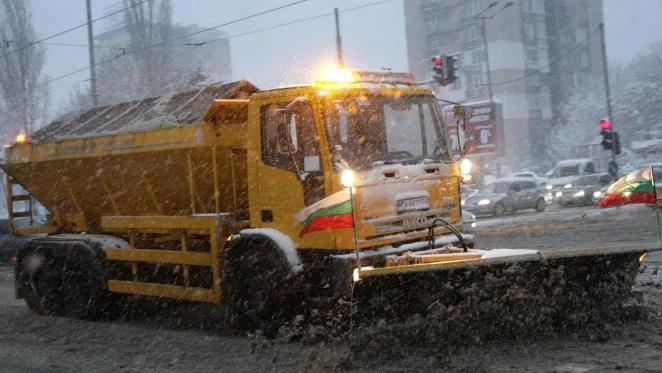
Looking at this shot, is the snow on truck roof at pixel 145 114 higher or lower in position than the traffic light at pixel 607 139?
higher

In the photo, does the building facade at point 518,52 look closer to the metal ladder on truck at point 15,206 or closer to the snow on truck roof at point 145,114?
the metal ladder on truck at point 15,206

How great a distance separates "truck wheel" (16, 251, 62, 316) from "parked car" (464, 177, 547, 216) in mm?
21840

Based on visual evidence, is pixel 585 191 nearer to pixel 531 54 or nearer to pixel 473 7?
pixel 531 54

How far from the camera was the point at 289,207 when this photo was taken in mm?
8391

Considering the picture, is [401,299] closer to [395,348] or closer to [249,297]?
[395,348]

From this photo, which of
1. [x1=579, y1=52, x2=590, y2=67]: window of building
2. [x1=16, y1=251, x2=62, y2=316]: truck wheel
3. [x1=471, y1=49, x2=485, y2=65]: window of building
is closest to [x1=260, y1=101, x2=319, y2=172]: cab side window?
[x1=16, y1=251, x2=62, y2=316]: truck wheel

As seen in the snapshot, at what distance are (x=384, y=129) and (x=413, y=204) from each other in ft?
2.78

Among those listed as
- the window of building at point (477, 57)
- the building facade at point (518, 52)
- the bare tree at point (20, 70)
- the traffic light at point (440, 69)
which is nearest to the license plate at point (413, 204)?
the traffic light at point (440, 69)

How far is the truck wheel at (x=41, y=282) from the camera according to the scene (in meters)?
11.3

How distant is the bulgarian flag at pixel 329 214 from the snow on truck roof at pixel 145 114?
200 cm

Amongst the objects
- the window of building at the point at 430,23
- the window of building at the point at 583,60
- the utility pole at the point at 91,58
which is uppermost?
the window of building at the point at 430,23

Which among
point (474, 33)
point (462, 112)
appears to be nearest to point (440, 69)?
point (462, 112)

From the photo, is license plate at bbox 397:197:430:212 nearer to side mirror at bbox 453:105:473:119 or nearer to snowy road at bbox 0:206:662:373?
side mirror at bbox 453:105:473:119

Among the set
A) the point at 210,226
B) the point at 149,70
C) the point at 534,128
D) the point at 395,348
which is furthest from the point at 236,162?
the point at 534,128
